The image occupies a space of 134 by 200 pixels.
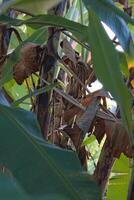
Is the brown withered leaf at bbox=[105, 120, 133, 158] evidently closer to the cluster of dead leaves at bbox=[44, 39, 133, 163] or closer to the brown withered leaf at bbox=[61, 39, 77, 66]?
the cluster of dead leaves at bbox=[44, 39, 133, 163]

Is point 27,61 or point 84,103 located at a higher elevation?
point 27,61

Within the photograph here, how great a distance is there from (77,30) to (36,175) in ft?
0.88

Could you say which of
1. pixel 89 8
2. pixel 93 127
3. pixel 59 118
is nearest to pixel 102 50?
pixel 89 8

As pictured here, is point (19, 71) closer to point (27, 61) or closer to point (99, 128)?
point (27, 61)

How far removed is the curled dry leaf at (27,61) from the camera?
68cm

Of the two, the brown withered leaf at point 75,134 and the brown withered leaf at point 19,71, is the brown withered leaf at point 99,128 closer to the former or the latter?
the brown withered leaf at point 75,134

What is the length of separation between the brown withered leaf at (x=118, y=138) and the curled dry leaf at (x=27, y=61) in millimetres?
163

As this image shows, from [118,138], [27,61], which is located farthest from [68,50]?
[118,138]

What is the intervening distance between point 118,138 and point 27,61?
0.19 metres

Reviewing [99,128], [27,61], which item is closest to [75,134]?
[99,128]

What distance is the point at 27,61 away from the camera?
0.69m

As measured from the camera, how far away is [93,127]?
68cm

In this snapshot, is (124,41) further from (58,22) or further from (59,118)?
(59,118)

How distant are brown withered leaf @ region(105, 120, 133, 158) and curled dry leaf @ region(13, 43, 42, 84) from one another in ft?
0.54
